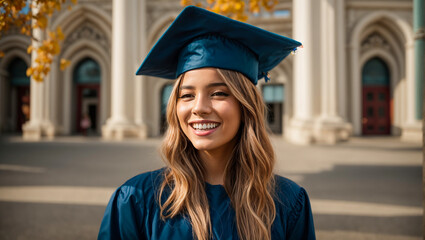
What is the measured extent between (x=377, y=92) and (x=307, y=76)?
771 cm

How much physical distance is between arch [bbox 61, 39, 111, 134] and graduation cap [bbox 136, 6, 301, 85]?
53.0 feet

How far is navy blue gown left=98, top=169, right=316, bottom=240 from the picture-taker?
115 centimetres

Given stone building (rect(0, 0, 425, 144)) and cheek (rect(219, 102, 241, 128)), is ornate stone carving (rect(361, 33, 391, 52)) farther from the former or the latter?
cheek (rect(219, 102, 241, 128))

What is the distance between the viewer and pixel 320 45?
36.7 feet

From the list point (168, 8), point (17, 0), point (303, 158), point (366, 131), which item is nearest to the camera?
point (17, 0)

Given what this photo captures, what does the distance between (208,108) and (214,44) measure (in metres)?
0.31

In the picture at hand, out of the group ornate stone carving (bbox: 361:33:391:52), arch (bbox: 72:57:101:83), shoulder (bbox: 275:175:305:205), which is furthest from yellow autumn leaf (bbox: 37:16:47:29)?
ornate stone carving (bbox: 361:33:391:52)

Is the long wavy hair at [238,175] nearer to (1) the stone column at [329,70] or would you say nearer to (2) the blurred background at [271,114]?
(2) the blurred background at [271,114]

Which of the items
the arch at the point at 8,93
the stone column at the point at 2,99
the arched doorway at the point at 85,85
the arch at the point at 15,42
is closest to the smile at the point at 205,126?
the arched doorway at the point at 85,85

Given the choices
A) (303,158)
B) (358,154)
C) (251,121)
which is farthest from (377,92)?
(251,121)

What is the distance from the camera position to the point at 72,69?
16.4 m

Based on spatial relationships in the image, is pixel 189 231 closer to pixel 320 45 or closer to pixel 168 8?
pixel 320 45

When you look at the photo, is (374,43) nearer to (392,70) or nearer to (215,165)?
(392,70)

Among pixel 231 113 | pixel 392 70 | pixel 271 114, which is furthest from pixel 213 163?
pixel 392 70
